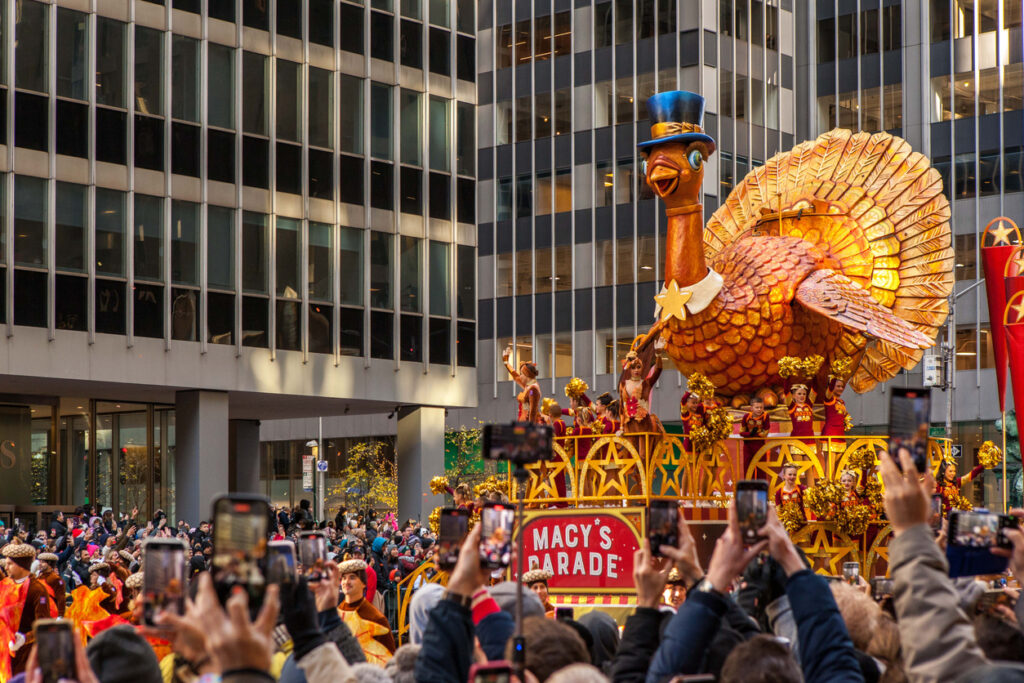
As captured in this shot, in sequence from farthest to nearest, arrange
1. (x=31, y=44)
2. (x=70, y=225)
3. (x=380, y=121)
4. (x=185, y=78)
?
(x=380, y=121)
(x=185, y=78)
(x=70, y=225)
(x=31, y=44)

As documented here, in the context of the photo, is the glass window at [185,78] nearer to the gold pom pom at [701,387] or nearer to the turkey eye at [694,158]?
the turkey eye at [694,158]

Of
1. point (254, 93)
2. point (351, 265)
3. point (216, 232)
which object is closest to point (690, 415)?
point (216, 232)

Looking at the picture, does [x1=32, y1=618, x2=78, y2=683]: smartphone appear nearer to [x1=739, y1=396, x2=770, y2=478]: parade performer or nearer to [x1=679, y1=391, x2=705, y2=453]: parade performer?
[x1=679, y1=391, x2=705, y2=453]: parade performer

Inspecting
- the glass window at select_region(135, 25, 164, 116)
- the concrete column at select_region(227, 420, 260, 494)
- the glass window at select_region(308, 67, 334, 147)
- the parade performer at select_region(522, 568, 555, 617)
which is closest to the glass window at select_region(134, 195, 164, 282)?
the glass window at select_region(135, 25, 164, 116)

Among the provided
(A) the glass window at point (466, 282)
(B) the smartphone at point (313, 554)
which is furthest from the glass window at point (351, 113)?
(B) the smartphone at point (313, 554)

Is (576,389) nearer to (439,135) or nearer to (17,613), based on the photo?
(17,613)

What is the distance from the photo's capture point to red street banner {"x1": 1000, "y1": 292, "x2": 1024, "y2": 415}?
1370 centimetres

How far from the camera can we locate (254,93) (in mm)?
34469

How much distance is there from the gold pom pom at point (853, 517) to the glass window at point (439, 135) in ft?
85.4

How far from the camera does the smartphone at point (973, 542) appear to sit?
4.80 meters

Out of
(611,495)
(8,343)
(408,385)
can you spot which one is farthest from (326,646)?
(408,385)

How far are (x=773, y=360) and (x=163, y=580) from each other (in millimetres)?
11296

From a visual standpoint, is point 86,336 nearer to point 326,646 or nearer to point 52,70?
point 52,70

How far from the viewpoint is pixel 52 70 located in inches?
1214
